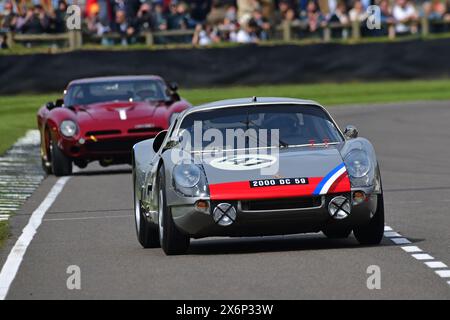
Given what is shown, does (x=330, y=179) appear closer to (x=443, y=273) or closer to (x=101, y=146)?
(x=443, y=273)

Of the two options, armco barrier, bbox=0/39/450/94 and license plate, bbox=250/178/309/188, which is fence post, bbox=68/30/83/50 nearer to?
armco barrier, bbox=0/39/450/94

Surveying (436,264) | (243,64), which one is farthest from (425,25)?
(436,264)

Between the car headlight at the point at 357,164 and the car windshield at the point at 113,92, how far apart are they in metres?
9.81

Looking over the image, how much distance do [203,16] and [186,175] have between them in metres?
26.2

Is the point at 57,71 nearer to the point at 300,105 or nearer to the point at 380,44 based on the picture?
the point at 380,44

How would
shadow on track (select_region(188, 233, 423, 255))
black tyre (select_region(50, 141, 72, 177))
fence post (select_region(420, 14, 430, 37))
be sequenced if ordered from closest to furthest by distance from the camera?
shadow on track (select_region(188, 233, 423, 255)) → black tyre (select_region(50, 141, 72, 177)) → fence post (select_region(420, 14, 430, 37))

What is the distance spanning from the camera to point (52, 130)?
765 inches

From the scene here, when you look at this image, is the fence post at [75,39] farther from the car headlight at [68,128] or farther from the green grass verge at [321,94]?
the car headlight at [68,128]

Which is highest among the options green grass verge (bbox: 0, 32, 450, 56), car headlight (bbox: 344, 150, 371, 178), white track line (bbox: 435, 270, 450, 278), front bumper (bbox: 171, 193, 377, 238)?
car headlight (bbox: 344, 150, 371, 178)

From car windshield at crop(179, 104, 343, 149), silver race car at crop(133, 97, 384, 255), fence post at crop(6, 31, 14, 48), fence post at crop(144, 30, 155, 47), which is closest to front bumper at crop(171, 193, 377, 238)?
silver race car at crop(133, 97, 384, 255)

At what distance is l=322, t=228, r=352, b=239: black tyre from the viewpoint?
1018 centimetres

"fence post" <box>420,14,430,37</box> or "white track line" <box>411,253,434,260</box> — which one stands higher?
"white track line" <box>411,253,434,260</box>

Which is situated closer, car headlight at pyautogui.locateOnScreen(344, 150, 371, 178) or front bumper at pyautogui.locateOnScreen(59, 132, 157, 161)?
car headlight at pyautogui.locateOnScreen(344, 150, 371, 178)

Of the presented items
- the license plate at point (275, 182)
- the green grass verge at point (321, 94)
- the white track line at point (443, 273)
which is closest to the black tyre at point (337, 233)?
the license plate at point (275, 182)
